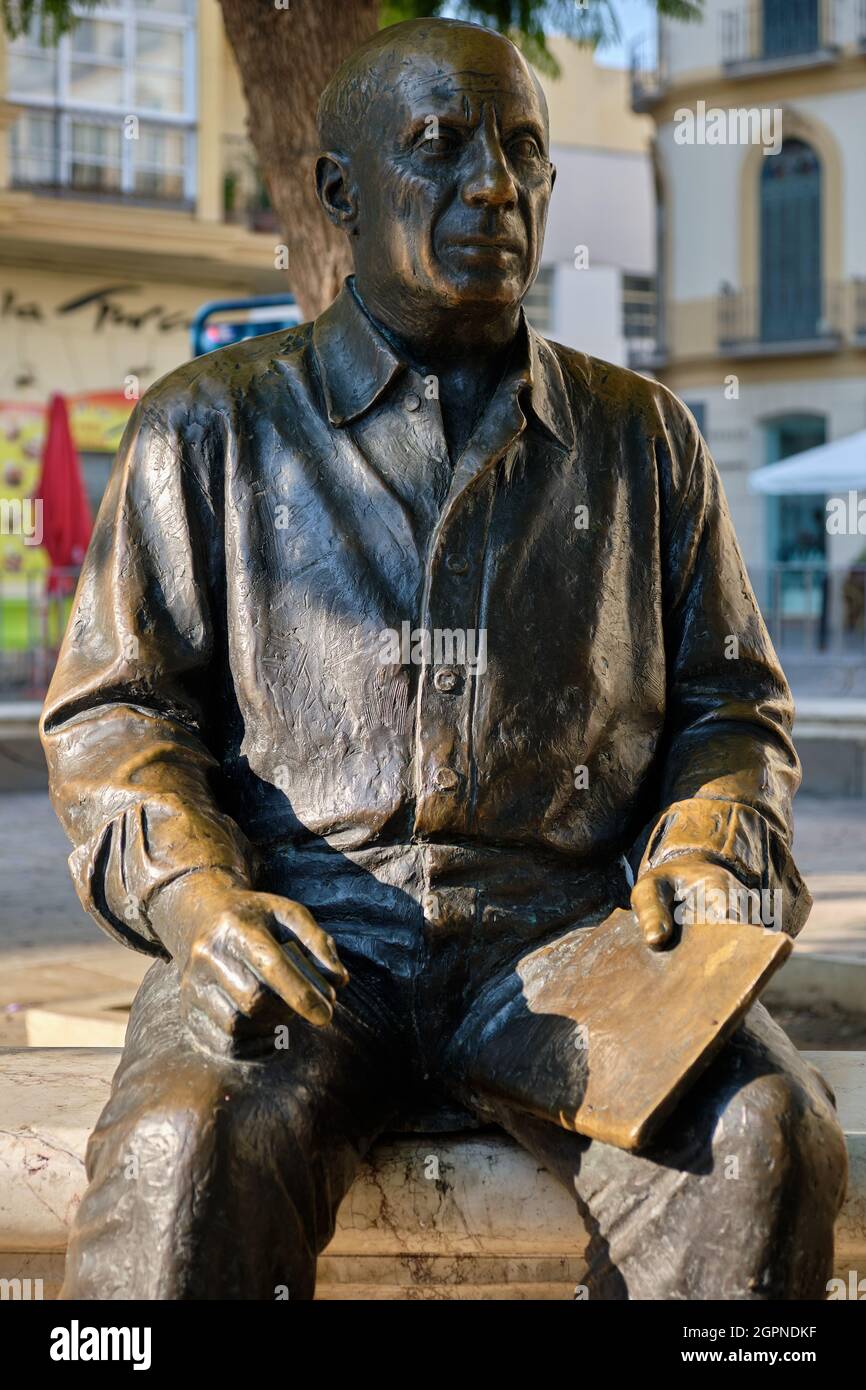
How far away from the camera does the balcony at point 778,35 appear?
27047 millimetres

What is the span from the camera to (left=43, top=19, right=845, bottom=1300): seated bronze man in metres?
2.29

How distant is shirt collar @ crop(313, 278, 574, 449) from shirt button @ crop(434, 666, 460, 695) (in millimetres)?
393

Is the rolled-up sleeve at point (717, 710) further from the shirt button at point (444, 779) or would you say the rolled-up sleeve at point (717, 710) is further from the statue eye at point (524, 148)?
the statue eye at point (524, 148)

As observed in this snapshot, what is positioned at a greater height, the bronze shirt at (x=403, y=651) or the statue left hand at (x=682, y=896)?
the bronze shirt at (x=403, y=651)

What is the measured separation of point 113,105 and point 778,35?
11926mm

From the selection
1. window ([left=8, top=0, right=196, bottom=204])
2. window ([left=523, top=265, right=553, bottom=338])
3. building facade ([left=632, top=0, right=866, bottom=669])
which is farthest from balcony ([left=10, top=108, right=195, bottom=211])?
window ([left=523, top=265, right=553, bottom=338])

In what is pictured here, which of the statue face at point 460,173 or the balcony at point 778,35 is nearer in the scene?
the statue face at point 460,173

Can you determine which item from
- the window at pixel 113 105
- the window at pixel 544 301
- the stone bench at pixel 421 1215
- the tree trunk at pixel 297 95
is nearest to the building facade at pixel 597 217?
the window at pixel 544 301

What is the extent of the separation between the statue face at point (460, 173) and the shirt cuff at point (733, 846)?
726 mm

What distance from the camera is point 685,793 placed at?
8.27ft
